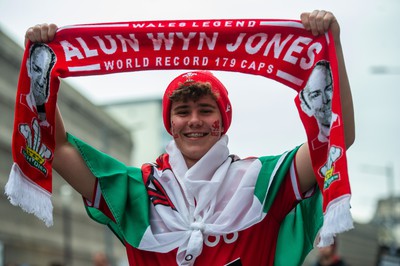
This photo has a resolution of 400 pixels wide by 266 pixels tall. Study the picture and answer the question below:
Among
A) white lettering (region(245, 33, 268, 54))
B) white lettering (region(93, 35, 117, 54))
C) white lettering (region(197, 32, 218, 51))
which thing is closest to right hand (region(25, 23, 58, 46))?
white lettering (region(93, 35, 117, 54))

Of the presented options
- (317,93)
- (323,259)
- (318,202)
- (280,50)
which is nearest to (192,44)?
(280,50)

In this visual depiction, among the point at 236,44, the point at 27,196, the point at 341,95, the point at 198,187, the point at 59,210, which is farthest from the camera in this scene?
the point at 59,210

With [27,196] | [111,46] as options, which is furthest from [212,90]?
[27,196]

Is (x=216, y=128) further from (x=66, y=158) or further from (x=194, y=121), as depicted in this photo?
(x=66, y=158)

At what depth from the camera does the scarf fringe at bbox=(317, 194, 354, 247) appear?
3.36 metres

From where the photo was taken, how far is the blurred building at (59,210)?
2873 cm

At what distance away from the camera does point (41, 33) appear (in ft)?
13.2

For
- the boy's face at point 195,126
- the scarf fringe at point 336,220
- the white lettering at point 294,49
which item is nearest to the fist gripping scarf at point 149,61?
the white lettering at point 294,49

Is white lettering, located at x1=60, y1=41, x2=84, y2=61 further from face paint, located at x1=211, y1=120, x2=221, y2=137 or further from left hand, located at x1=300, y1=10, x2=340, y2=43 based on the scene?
left hand, located at x1=300, y1=10, x2=340, y2=43

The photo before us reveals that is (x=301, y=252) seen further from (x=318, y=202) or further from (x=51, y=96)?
(x=51, y=96)

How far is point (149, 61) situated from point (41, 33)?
55 centimetres

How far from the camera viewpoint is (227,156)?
3955 mm

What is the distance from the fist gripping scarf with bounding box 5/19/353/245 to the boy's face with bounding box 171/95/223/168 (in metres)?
0.23

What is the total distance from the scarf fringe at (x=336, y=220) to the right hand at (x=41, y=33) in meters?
1.63
